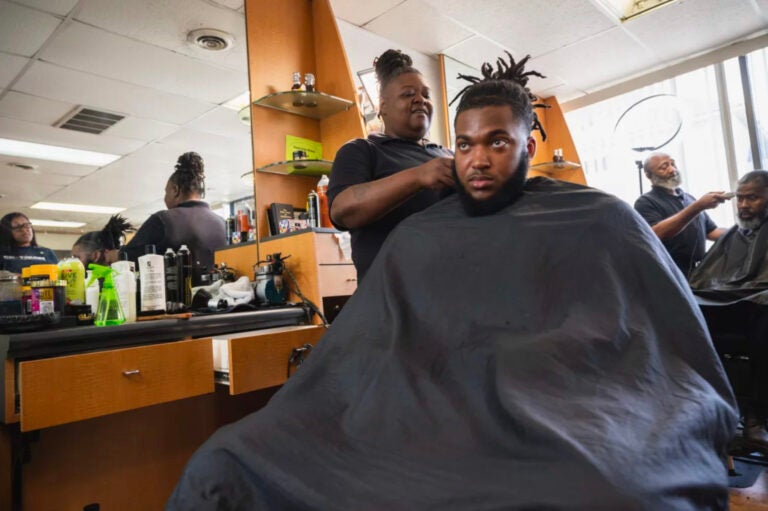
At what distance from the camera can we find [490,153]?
1.19 metres

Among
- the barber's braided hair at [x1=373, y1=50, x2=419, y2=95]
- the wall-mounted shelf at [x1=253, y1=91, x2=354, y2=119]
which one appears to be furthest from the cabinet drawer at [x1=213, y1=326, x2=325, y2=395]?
the wall-mounted shelf at [x1=253, y1=91, x2=354, y2=119]

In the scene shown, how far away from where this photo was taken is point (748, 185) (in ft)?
8.64

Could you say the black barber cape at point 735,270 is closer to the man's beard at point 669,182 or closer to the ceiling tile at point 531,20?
the man's beard at point 669,182

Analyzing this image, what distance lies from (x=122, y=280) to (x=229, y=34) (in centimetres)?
142

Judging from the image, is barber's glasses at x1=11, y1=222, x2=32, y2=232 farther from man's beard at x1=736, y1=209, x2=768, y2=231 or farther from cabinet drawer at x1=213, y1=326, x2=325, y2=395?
man's beard at x1=736, y1=209, x2=768, y2=231

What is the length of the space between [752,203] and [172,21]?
301 centimetres

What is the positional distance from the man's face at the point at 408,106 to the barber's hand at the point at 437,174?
329 mm

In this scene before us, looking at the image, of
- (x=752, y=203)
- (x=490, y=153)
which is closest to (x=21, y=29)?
(x=490, y=153)

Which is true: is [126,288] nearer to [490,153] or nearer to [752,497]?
[490,153]

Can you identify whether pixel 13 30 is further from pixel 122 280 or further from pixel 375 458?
pixel 375 458

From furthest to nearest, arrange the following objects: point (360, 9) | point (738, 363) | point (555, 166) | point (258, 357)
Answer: point (555, 166), point (360, 9), point (738, 363), point (258, 357)

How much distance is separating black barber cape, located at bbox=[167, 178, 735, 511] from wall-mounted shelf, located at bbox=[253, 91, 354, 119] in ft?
5.27

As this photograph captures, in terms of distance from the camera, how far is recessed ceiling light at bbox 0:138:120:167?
5.72 ft

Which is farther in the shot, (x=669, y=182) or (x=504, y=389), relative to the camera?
(x=669, y=182)
